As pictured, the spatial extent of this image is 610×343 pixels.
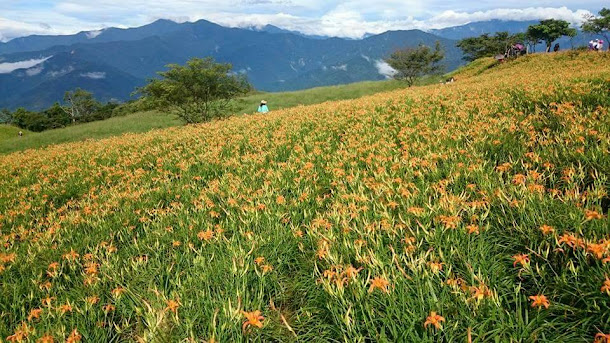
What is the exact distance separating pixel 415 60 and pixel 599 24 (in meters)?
40.5

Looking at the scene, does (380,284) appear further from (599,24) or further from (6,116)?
(6,116)

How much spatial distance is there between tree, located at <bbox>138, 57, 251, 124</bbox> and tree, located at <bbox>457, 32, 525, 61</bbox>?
83.0 m

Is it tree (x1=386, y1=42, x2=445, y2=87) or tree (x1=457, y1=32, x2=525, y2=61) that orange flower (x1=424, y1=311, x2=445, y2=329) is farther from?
tree (x1=457, y1=32, x2=525, y2=61)

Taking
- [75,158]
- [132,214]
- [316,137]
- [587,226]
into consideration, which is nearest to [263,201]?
[132,214]

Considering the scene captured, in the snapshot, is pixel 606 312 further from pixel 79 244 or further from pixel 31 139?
pixel 31 139

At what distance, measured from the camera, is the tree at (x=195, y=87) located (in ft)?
72.1

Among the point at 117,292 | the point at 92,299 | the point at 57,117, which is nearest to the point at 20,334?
the point at 92,299

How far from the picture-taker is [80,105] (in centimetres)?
8969

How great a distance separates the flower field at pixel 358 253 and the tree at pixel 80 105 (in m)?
99.8

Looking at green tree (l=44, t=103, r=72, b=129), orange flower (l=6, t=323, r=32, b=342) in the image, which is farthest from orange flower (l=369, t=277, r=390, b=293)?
green tree (l=44, t=103, r=72, b=129)

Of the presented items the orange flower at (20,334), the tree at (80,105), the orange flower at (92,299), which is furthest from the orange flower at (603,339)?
the tree at (80,105)

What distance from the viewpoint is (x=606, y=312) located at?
68.2 inches

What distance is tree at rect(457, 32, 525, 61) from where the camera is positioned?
8419 centimetres

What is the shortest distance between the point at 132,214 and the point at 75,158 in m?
7.07
